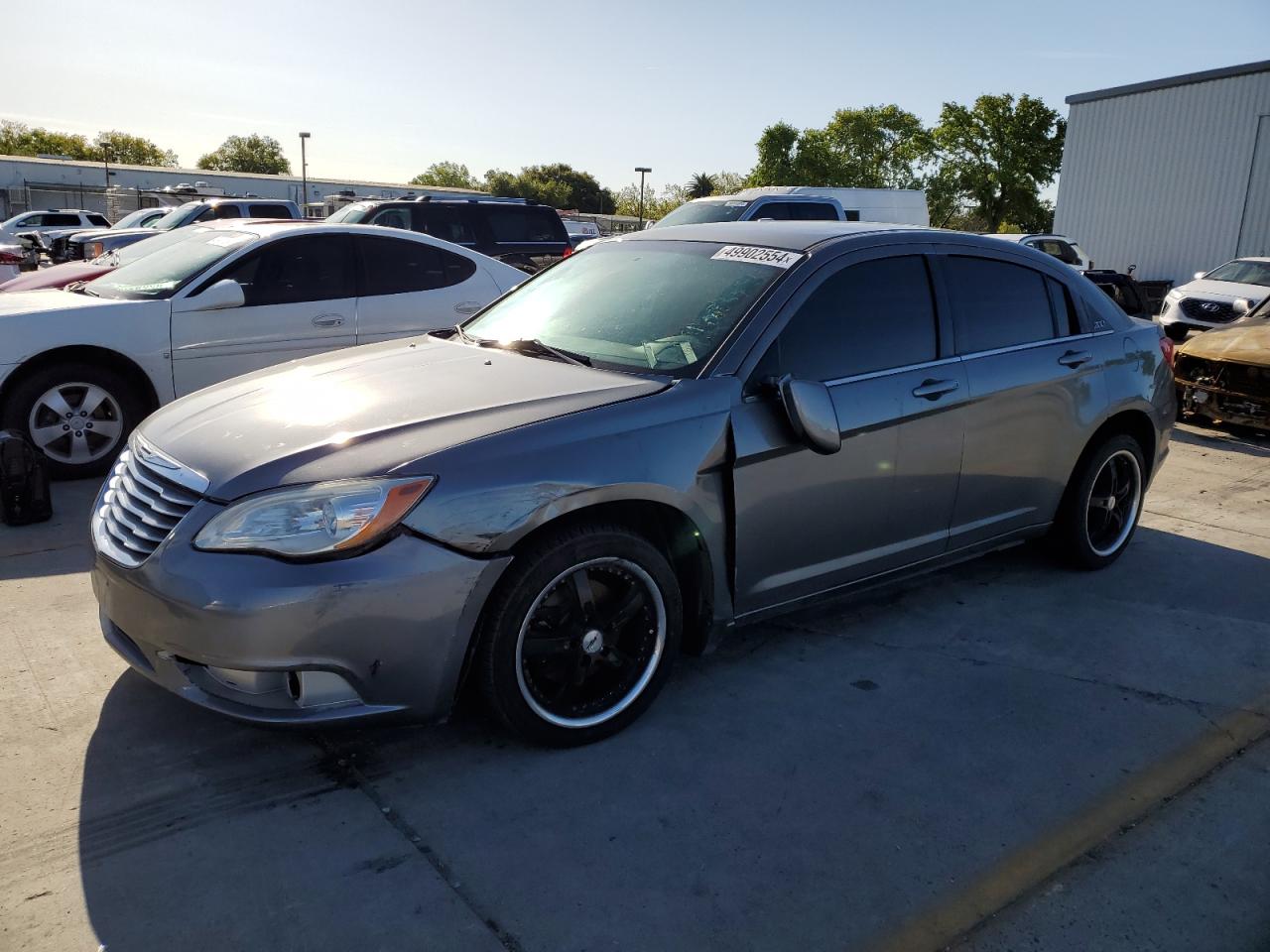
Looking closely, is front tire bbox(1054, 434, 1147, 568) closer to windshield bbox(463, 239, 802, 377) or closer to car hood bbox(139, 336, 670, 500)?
windshield bbox(463, 239, 802, 377)

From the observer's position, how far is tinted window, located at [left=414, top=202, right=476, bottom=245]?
1366cm

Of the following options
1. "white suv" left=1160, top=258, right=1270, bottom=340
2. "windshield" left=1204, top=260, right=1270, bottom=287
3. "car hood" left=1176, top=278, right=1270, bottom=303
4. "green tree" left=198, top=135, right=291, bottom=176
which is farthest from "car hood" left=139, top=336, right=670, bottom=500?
"green tree" left=198, top=135, right=291, bottom=176

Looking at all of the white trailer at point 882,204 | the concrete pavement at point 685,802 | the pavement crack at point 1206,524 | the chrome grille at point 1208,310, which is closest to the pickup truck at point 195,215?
the white trailer at point 882,204

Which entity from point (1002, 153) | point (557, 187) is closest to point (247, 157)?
point (557, 187)

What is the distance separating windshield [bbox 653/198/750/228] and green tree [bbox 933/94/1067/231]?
48.7 metres

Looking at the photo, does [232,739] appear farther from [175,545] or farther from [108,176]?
[108,176]

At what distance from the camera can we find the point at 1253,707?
145 inches

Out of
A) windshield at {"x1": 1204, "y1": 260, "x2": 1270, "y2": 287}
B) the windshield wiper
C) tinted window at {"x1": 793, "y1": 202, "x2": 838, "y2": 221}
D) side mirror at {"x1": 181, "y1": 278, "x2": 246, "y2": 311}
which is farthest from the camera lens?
windshield at {"x1": 1204, "y1": 260, "x2": 1270, "y2": 287}

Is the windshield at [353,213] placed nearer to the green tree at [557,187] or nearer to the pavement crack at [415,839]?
the pavement crack at [415,839]

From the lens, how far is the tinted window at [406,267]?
7398 millimetres

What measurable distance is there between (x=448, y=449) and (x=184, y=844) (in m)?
1.28

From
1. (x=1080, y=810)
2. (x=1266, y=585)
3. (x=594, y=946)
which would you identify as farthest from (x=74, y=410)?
(x=1266, y=585)

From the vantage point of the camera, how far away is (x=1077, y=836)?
286 cm

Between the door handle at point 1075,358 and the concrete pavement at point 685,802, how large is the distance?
1.20m
